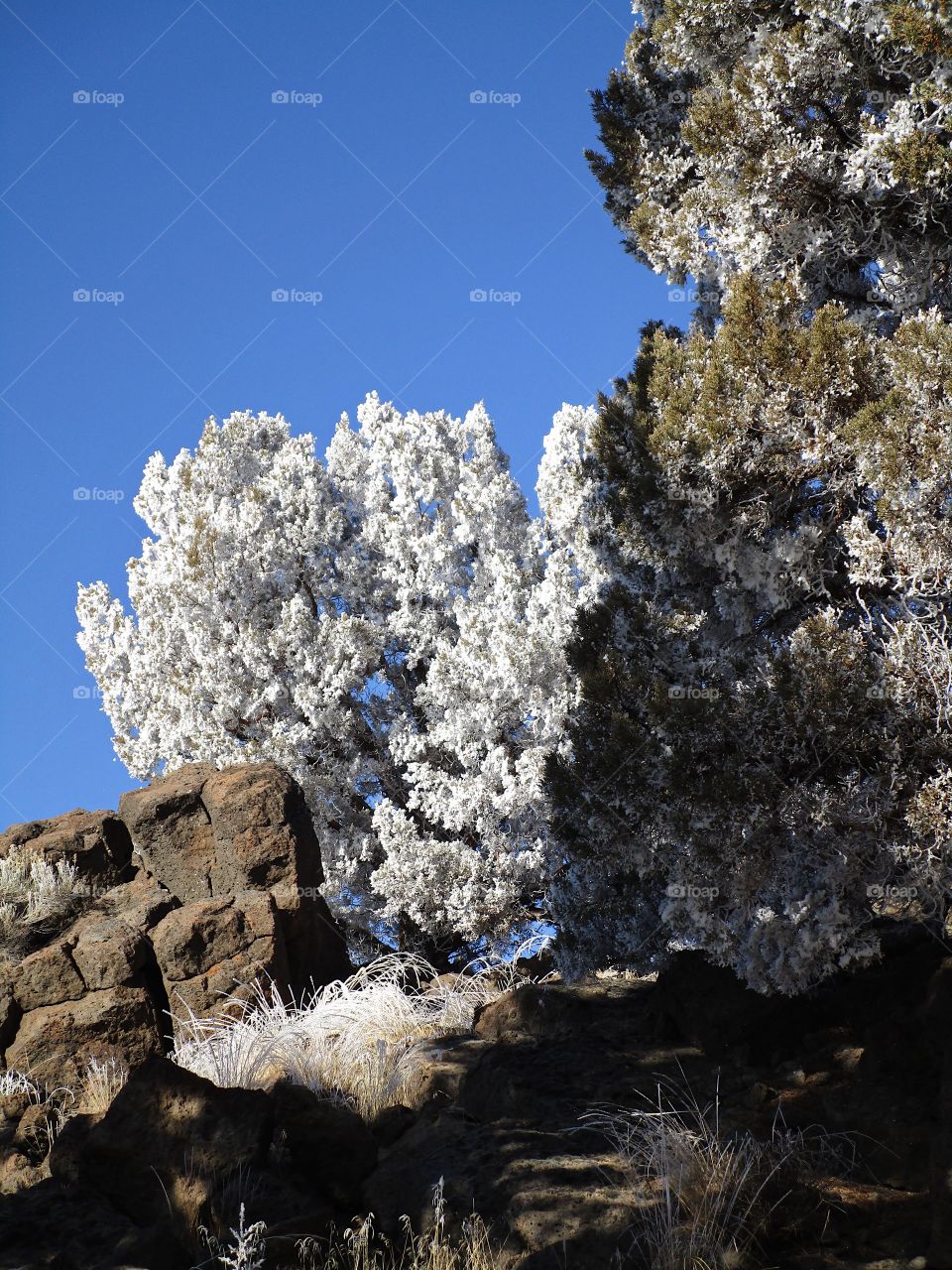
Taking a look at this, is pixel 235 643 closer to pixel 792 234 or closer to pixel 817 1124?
pixel 792 234

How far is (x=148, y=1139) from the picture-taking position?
19.0 ft

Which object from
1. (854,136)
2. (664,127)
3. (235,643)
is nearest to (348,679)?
(235,643)

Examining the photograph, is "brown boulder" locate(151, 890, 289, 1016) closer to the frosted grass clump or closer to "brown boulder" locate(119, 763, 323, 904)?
the frosted grass clump

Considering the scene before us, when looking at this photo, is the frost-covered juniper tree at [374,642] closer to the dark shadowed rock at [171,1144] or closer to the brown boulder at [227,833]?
the brown boulder at [227,833]

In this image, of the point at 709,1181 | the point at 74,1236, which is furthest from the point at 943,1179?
the point at 74,1236

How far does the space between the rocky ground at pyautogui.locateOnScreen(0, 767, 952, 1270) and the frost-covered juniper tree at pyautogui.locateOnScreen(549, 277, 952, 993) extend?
0.47 meters

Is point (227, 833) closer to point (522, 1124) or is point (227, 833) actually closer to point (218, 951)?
point (218, 951)

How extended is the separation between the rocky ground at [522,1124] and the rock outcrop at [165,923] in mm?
36

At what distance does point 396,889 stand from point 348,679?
10.9 feet

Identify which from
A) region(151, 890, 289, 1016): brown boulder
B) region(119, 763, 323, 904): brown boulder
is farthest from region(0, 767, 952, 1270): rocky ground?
region(119, 763, 323, 904): brown boulder

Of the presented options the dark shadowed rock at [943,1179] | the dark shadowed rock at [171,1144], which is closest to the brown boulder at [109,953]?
the dark shadowed rock at [171,1144]

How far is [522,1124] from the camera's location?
6.43 metres

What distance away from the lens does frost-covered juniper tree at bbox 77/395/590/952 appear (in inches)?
603

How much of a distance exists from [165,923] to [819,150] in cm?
758
